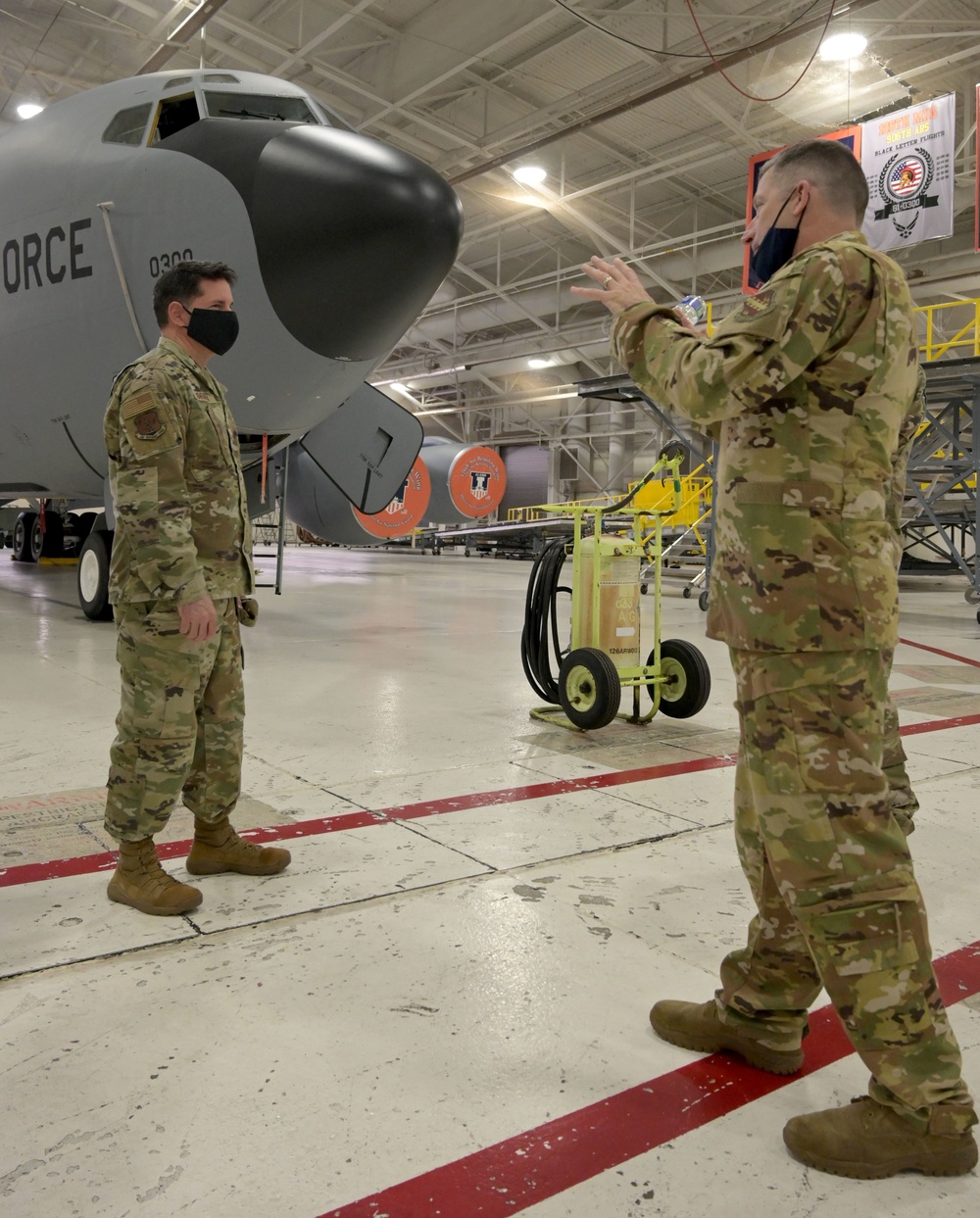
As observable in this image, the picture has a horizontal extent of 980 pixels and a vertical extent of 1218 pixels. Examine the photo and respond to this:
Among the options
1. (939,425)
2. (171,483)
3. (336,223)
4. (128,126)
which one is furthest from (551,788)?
(939,425)

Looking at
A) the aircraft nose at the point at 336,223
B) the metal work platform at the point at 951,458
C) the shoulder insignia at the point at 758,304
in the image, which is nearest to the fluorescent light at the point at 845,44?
the metal work platform at the point at 951,458

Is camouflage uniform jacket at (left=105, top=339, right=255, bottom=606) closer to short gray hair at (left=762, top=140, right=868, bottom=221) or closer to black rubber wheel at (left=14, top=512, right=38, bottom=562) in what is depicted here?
short gray hair at (left=762, top=140, right=868, bottom=221)

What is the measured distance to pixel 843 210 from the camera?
1801 millimetres

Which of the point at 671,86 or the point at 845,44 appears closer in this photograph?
the point at 845,44

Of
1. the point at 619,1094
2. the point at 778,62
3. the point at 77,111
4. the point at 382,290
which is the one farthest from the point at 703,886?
the point at 778,62

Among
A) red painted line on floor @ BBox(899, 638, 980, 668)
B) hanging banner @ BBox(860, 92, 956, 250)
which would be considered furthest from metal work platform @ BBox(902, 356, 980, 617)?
hanging banner @ BBox(860, 92, 956, 250)

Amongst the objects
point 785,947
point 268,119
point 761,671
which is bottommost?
point 785,947

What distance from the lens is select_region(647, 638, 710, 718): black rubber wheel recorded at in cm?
512

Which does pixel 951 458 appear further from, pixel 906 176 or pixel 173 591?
pixel 173 591

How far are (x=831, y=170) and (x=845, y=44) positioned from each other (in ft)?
46.9

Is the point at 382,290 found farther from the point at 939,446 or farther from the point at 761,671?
the point at 939,446

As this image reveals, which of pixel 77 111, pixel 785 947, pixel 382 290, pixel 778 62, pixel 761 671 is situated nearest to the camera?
pixel 761 671

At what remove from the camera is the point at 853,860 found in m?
1.65

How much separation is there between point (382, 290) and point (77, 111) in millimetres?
3375
